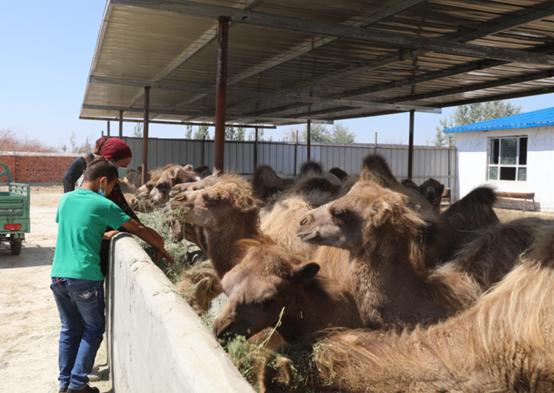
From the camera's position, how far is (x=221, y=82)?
7.24 m

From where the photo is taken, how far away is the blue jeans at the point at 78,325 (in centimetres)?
454

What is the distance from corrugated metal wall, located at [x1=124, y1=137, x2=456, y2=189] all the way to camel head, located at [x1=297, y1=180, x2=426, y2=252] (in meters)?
18.4

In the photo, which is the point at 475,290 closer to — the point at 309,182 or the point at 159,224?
the point at 309,182

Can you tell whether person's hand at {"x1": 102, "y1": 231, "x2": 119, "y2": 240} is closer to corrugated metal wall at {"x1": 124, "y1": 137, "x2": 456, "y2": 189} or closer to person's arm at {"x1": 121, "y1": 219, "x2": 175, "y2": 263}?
person's arm at {"x1": 121, "y1": 219, "x2": 175, "y2": 263}

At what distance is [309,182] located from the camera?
22.9ft

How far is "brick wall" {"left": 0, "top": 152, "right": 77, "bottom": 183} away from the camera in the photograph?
35344 mm

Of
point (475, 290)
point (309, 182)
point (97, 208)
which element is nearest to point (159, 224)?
point (309, 182)

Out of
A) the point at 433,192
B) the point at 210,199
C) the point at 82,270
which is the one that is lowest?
the point at 82,270

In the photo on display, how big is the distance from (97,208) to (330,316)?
220cm

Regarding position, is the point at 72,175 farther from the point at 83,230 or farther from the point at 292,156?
the point at 292,156

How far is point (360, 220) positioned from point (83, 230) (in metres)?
2.35

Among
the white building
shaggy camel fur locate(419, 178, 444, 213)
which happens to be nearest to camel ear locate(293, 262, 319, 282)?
shaggy camel fur locate(419, 178, 444, 213)

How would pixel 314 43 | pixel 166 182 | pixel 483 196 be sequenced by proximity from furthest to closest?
pixel 166 182, pixel 314 43, pixel 483 196

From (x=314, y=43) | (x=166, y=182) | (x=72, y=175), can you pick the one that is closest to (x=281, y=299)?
(x=166, y=182)
